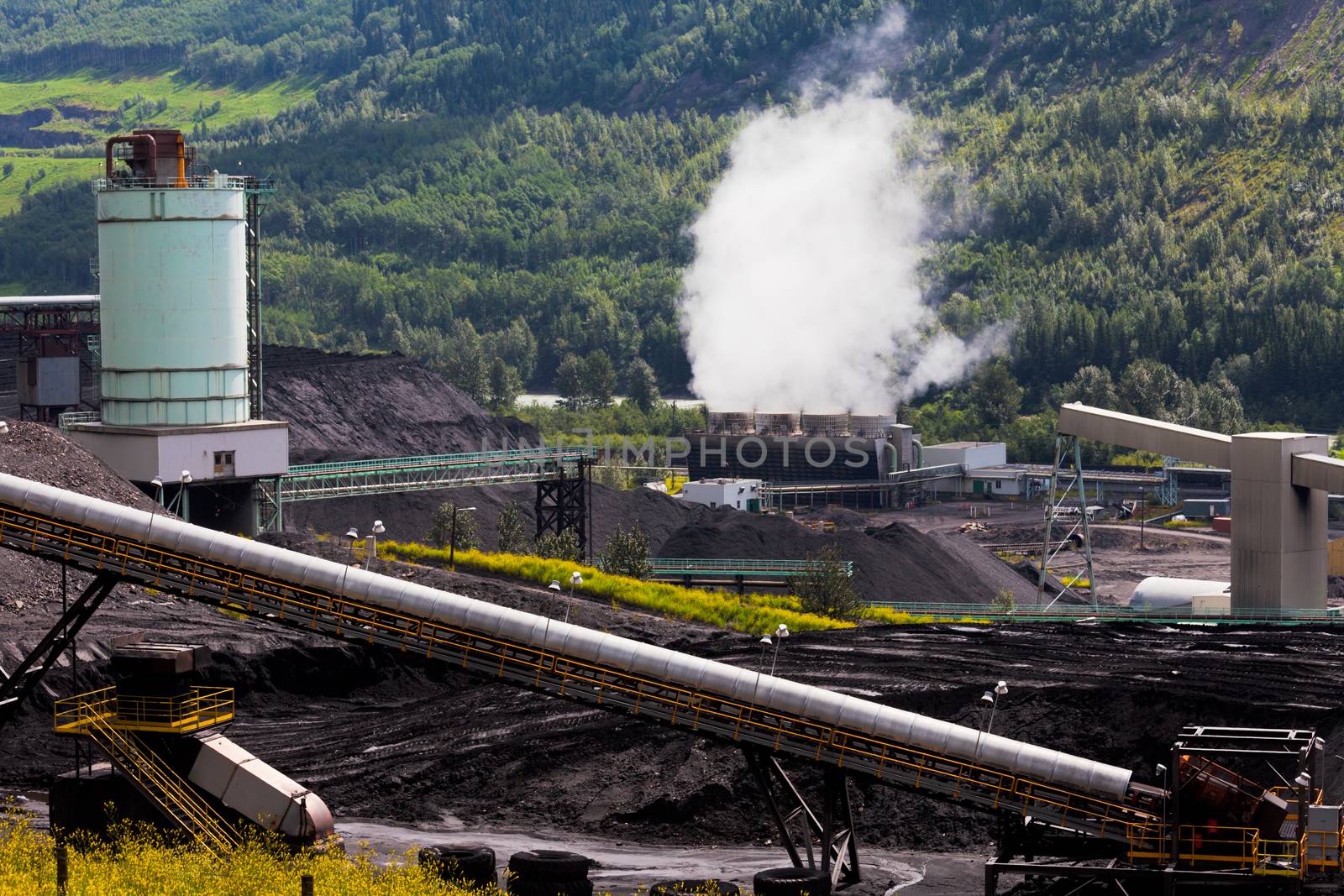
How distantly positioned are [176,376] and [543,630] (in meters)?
39.7

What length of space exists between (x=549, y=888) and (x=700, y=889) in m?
2.86

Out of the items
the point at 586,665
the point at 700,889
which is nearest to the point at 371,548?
the point at 586,665

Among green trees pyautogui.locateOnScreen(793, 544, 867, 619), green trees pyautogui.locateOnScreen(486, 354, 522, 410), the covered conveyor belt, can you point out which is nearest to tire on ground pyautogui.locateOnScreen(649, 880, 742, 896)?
the covered conveyor belt

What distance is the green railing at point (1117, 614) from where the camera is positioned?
67000 millimetres

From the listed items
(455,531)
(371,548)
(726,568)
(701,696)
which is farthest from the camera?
(455,531)

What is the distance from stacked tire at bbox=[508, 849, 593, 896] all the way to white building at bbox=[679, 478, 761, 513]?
242 feet

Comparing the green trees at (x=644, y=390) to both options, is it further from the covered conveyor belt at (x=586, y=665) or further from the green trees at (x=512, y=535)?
the covered conveyor belt at (x=586, y=665)

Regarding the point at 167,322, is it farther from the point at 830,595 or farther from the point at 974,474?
the point at 974,474

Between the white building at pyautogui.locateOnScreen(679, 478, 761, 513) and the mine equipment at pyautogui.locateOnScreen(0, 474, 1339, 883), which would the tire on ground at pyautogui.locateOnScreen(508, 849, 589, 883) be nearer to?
the mine equipment at pyautogui.locateOnScreen(0, 474, 1339, 883)

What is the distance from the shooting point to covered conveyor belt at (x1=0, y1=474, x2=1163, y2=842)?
38375mm

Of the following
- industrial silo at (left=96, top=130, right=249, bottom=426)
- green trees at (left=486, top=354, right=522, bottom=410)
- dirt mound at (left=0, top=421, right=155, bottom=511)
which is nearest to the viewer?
dirt mound at (left=0, top=421, right=155, bottom=511)

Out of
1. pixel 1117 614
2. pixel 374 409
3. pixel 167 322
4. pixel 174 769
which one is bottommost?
pixel 174 769

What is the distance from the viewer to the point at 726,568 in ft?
288

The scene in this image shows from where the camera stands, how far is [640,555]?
274ft
